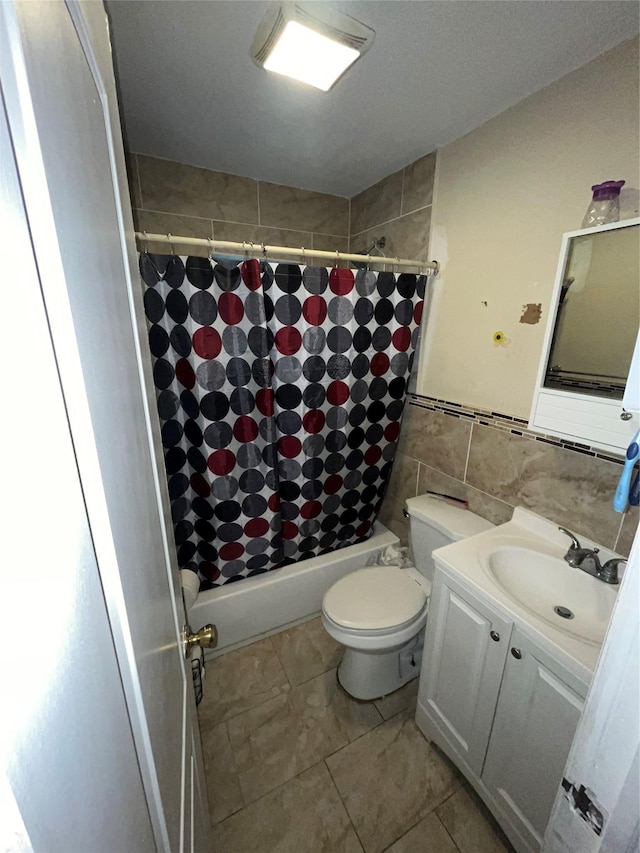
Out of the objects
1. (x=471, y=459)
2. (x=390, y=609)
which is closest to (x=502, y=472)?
(x=471, y=459)

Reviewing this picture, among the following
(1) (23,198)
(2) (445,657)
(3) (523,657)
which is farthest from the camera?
(2) (445,657)

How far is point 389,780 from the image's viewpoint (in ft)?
4.07

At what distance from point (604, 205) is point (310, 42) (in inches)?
38.8

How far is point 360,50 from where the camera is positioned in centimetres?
105

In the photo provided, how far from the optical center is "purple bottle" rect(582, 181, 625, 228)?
0.97 metres

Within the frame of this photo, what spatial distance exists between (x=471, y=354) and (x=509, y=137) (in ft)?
2.66

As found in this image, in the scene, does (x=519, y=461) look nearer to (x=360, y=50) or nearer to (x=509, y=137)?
(x=509, y=137)

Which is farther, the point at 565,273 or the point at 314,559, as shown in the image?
the point at 314,559

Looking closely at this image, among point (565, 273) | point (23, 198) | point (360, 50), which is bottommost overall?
point (23, 198)

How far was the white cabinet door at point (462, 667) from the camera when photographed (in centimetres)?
105

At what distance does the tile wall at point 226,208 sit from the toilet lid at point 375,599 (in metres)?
1.86

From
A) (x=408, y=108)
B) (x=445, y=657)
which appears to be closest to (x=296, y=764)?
(x=445, y=657)

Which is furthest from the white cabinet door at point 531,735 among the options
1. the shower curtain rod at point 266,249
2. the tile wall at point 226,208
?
the tile wall at point 226,208

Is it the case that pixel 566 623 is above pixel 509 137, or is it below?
below
